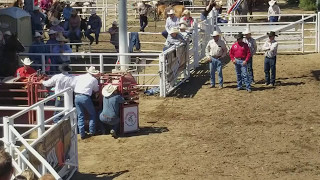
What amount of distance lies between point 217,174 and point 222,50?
7.40 meters

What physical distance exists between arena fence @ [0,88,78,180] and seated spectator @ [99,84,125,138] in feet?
6.69

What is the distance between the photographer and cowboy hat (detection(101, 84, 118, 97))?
1290 cm

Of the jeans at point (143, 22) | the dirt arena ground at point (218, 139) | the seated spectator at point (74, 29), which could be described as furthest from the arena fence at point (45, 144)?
the jeans at point (143, 22)

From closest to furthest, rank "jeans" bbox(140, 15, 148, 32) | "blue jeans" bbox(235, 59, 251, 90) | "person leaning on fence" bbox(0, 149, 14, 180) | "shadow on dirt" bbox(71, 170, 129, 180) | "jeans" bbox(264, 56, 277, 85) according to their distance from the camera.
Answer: "person leaning on fence" bbox(0, 149, 14, 180) → "shadow on dirt" bbox(71, 170, 129, 180) → "blue jeans" bbox(235, 59, 251, 90) → "jeans" bbox(264, 56, 277, 85) → "jeans" bbox(140, 15, 148, 32)

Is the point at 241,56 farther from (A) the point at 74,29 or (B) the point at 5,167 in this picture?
(B) the point at 5,167

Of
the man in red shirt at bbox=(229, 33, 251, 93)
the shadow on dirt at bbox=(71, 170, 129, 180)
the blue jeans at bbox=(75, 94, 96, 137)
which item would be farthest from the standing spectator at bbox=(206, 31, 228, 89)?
the shadow on dirt at bbox=(71, 170, 129, 180)

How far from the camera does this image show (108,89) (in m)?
13.0

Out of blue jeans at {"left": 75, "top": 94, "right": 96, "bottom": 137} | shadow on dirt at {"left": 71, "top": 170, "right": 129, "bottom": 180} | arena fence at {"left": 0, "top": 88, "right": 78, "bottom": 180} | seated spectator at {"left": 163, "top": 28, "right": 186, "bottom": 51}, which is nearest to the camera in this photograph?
arena fence at {"left": 0, "top": 88, "right": 78, "bottom": 180}

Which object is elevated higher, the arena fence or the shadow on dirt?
the arena fence

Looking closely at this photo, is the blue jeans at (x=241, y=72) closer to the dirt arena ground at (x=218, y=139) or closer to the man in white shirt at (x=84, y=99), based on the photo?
the dirt arena ground at (x=218, y=139)

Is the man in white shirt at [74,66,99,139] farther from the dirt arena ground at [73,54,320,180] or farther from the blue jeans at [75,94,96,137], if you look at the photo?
the dirt arena ground at [73,54,320,180]

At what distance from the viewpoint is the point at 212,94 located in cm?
1716

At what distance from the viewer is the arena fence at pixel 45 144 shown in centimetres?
839

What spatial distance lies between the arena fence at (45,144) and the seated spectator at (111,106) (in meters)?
2.04
